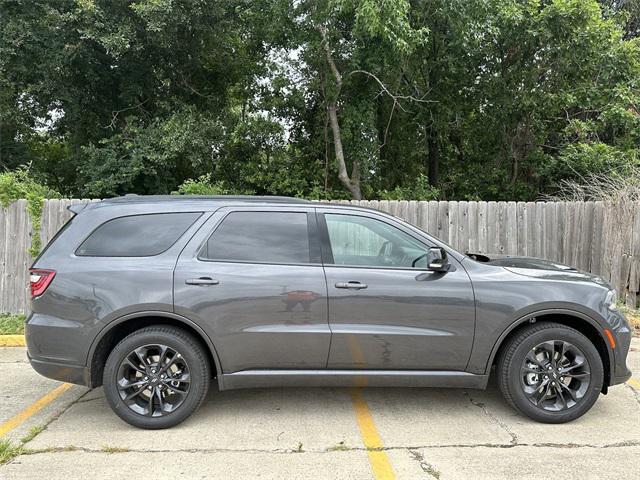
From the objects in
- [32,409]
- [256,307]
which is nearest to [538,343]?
[256,307]

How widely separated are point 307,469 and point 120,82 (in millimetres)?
11502

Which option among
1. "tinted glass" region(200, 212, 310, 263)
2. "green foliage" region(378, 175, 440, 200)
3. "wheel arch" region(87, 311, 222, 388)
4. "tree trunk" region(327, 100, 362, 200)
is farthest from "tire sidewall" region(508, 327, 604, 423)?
"tree trunk" region(327, 100, 362, 200)

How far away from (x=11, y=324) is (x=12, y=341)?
0.71 meters

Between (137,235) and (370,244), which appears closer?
(137,235)

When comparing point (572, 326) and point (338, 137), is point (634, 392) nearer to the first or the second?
point (572, 326)

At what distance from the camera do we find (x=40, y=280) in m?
3.87

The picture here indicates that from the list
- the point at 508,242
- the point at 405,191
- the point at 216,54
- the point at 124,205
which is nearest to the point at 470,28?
the point at 405,191

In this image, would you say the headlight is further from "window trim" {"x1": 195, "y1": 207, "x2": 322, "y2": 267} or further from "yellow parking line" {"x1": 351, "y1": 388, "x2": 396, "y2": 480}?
"window trim" {"x1": 195, "y1": 207, "x2": 322, "y2": 267}

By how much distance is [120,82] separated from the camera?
12.1 m

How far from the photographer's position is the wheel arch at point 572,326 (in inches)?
155

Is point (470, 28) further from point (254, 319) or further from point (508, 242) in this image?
point (254, 319)

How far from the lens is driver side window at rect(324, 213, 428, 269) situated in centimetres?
404

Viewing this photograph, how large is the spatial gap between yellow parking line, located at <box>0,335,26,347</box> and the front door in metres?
4.68

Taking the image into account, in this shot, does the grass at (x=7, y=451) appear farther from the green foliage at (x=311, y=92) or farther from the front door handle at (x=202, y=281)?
the green foliage at (x=311, y=92)
